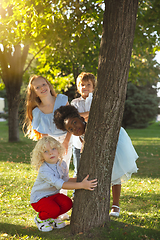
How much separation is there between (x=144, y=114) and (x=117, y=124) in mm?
22766

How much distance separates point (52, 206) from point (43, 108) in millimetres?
1444

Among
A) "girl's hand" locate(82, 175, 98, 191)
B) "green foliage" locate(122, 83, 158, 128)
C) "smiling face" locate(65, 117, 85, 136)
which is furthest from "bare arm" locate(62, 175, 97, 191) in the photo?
"green foliage" locate(122, 83, 158, 128)

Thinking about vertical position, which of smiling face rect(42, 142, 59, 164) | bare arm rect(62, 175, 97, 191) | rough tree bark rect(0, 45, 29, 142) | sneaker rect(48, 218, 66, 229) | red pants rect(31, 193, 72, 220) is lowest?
sneaker rect(48, 218, 66, 229)

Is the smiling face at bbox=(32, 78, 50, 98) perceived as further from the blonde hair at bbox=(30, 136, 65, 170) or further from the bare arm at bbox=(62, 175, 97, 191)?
the bare arm at bbox=(62, 175, 97, 191)

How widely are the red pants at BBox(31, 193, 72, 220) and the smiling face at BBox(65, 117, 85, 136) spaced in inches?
36.4

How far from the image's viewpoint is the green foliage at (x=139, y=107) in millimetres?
24594

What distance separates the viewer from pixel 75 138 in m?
4.09

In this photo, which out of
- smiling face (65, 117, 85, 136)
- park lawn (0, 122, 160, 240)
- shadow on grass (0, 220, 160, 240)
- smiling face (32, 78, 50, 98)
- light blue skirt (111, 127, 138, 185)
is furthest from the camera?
smiling face (32, 78, 50, 98)

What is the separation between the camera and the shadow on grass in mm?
2818

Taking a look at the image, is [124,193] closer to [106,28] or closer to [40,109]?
[40,109]

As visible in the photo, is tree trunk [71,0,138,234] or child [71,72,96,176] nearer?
tree trunk [71,0,138,234]

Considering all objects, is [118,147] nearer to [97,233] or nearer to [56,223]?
[97,233]

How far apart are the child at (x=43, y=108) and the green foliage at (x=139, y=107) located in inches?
833

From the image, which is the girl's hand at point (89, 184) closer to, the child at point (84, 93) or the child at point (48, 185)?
the child at point (48, 185)
